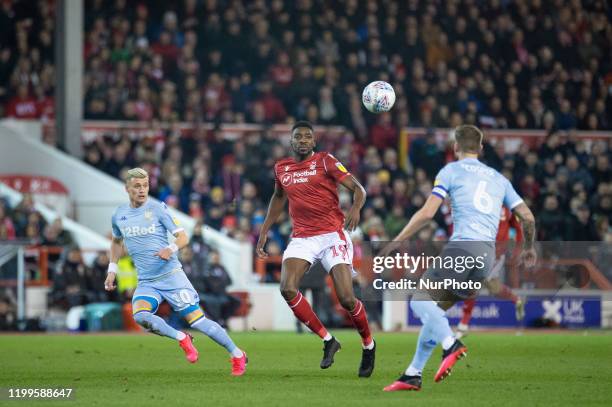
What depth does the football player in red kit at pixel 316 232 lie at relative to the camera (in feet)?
37.2

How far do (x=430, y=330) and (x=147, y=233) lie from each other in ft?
10.5

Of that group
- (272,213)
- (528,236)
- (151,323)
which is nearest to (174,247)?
(151,323)

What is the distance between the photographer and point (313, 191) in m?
11.5

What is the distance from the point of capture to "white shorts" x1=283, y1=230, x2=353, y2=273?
1144 centimetres

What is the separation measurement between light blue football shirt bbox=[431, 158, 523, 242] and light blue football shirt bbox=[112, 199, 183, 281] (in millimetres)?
2860

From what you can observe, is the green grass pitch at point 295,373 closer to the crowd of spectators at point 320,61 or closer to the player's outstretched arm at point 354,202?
the player's outstretched arm at point 354,202

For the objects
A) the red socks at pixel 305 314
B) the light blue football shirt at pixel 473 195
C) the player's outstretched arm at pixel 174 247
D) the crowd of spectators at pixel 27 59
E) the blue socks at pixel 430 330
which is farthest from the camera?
the crowd of spectators at pixel 27 59

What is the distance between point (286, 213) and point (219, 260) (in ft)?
8.46

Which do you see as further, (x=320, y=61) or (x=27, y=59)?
(x=320, y=61)

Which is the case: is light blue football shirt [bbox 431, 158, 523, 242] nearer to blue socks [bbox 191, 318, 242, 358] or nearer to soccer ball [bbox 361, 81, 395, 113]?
blue socks [bbox 191, 318, 242, 358]

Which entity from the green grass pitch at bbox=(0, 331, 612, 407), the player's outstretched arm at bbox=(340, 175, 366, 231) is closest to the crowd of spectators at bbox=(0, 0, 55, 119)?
the green grass pitch at bbox=(0, 331, 612, 407)

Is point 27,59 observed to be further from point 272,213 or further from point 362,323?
point 362,323

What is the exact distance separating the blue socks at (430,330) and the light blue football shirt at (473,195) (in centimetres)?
62

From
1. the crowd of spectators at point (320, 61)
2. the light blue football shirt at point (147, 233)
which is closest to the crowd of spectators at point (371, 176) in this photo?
the crowd of spectators at point (320, 61)
